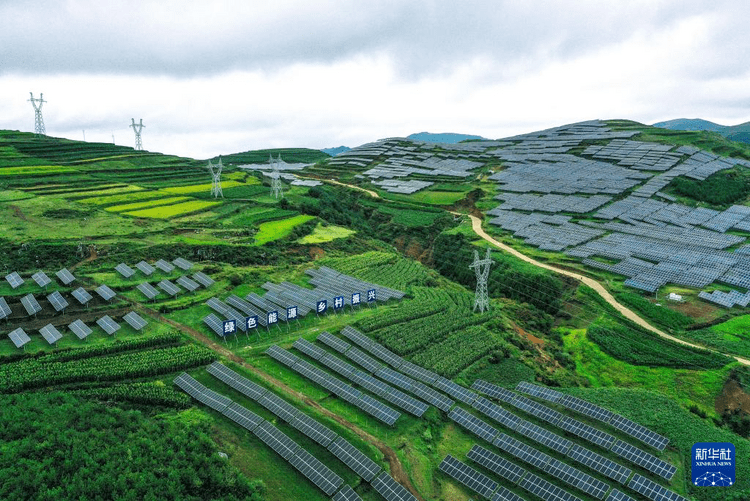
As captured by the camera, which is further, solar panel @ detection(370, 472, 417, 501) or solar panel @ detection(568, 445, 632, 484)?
solar panel @ detection(568, 445, 632, 484)

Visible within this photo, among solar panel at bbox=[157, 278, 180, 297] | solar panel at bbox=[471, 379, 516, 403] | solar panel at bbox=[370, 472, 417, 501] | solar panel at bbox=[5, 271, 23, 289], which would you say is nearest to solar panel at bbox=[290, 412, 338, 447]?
solar panel at bbox=[370, 472, 417, 501]

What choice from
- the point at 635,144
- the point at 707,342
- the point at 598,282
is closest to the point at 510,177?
the point at 635,144

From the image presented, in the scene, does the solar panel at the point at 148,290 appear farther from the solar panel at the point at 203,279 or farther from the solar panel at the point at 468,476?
the solar panel at the point at 468,476

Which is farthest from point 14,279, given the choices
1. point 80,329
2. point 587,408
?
point 587,408

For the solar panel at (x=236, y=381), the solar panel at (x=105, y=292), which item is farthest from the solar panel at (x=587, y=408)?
the solar panel at (x=105, y=292)

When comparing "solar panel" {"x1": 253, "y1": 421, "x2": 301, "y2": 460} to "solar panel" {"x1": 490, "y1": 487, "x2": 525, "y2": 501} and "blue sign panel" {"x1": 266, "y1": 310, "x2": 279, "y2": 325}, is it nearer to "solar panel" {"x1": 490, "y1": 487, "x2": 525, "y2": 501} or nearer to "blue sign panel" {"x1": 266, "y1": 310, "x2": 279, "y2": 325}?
"solar panel" {"x1": 490, "y1": 487, "x2": 525, "y2": 501}

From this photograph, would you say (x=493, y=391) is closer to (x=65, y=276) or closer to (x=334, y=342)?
(x=334, y=342)
